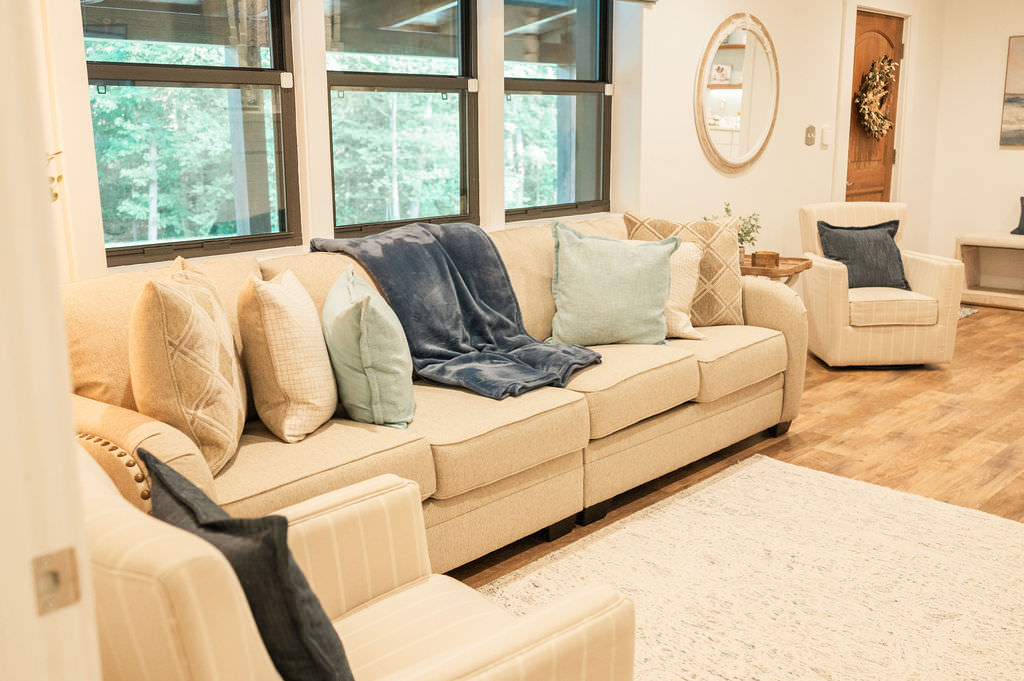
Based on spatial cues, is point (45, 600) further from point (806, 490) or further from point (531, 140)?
point (531, 140)

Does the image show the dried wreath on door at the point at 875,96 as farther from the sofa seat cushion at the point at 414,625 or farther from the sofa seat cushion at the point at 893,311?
the sofa seat cushion at the point at 414,625

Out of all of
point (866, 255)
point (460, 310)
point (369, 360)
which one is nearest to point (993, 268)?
point (866, 255)

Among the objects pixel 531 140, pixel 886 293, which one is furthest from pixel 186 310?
pixel 886 293

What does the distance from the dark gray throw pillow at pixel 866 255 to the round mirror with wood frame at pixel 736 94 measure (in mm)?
688

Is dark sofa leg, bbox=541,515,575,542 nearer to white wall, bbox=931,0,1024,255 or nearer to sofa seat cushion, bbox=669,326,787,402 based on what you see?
sofa seat cushion, bbox=669,326,787,402

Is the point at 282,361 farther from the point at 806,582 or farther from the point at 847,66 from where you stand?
the point at 847,66

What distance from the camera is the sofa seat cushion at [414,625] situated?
148 centimetres

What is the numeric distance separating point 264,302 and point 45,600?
5.67ft

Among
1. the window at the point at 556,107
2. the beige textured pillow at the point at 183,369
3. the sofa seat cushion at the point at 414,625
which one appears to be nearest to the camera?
the sofa seat cushion at the point at 414,625

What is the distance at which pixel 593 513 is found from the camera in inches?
117

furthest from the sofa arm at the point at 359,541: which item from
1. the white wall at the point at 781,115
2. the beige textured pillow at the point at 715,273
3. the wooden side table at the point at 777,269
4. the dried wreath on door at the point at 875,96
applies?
the dried wreath on door at the point at 875,96

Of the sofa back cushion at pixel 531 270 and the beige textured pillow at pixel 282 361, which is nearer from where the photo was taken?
the beige textured pillow at pixel 282 361

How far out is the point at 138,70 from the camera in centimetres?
287

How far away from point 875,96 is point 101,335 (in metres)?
5.80
